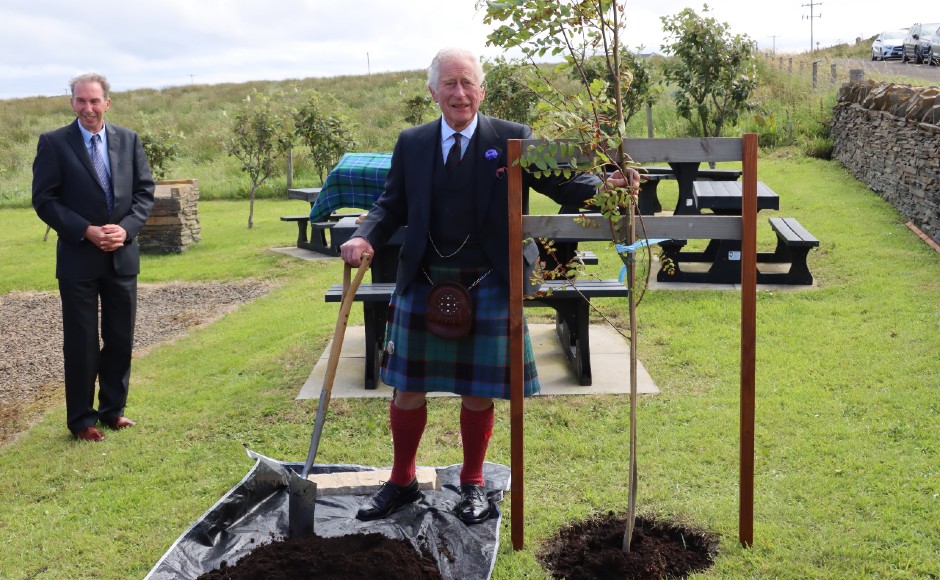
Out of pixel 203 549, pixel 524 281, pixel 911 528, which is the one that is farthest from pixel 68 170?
pixel 911 528

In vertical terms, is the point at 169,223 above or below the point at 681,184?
below

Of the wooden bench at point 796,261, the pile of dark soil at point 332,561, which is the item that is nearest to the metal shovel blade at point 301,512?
the pile of dark soil at point 332,561

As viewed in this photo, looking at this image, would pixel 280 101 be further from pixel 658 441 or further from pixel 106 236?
pixel 658 441

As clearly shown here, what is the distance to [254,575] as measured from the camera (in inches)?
127

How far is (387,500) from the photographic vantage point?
396 cm

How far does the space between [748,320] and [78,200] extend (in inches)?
147

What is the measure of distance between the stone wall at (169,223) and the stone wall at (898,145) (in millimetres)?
9326

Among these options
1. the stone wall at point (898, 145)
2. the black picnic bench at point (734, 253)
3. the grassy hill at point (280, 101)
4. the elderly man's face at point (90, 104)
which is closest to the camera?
the elderly man's face at point (90, 104)

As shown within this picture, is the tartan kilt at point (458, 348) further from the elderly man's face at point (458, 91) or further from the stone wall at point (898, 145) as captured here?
the stone wall at point (898, 145)

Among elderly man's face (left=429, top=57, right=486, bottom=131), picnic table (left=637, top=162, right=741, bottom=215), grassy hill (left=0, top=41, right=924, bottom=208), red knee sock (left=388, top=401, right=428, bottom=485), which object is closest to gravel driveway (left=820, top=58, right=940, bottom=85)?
grassy hill (left=0, top=41, right=924, bottom=208)

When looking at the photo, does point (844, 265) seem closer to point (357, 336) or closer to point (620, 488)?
point (357, 336)

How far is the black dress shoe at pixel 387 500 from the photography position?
392 centimetres

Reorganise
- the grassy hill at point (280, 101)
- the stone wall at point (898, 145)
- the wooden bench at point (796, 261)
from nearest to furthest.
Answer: the wooden bench at point (796, 261) → the stone wall at point (898, 145) → the grassy hill at point (280, 101)

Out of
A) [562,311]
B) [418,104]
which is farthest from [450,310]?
[418,104]
